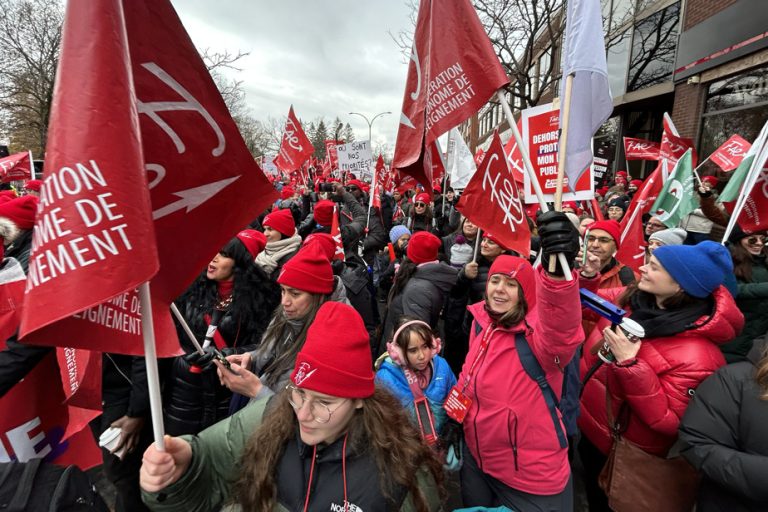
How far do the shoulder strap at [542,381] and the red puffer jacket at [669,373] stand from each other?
1.19ft

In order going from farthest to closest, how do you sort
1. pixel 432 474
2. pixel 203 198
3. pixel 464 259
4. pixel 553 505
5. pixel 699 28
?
pixel 699 28 → pixel 464 259 → pixel 553 505 → pixel 432 474 → pixel 203 198

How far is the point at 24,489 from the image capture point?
4.32ft

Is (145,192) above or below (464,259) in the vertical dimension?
above

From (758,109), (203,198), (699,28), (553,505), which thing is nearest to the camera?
(203,198)

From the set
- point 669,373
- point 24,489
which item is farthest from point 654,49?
point 24,489

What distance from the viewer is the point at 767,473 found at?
1.53 meters

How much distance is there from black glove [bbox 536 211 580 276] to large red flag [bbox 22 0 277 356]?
1084 mm

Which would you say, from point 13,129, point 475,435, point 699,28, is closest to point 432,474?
point 475,435

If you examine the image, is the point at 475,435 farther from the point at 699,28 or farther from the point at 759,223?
the point at 699,28

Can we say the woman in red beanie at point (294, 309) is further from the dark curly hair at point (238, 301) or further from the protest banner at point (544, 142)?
the protest banner at point (544, 142)

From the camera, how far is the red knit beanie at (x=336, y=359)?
1.45 metres

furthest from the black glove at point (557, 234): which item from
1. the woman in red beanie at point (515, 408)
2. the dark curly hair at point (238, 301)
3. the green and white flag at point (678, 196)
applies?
the green and white flag at point (678, 196)

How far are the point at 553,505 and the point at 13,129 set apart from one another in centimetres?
2559

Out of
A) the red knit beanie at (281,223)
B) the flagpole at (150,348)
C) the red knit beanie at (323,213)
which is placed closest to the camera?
the flagpole at (150,348)
